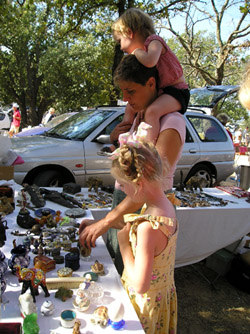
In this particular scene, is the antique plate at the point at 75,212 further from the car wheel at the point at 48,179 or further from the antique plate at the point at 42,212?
the car wheel at the point at 48,179

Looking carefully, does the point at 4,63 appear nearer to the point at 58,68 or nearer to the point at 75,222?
the point at 58,68

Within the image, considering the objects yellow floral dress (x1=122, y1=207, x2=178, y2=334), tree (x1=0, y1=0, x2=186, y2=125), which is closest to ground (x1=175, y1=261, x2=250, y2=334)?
yellow floral dress (x1=122, y1=207, x2=178, y2=334)

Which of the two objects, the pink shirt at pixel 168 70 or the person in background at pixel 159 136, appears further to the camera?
the pink shirt at pixel 168 70

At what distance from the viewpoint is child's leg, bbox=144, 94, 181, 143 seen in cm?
171

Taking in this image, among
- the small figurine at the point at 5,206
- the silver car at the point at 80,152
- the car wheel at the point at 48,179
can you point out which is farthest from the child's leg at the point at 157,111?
the car wheel at the point at 48,179

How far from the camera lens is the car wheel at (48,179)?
4582 millimetres

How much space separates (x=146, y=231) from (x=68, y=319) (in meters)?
0.46

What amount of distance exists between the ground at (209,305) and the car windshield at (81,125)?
2.69 m

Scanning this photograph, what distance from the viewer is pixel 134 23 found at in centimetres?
206

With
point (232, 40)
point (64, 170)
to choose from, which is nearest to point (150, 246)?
point (64, 170)

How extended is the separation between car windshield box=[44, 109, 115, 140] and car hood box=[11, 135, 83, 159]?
0.20 meters

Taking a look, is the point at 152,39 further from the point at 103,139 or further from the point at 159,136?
Answer: the point at 103,139

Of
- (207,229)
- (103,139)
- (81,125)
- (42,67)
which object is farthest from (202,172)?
(42,67)

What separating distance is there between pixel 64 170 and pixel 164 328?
140 inches
